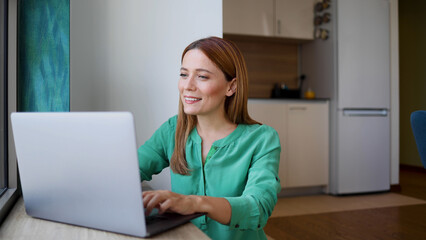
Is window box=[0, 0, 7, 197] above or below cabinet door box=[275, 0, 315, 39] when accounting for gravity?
below

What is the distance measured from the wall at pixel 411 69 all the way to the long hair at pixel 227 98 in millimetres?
5347

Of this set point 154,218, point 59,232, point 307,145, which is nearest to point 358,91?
point 307,145

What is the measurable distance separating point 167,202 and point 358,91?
3.71 metres

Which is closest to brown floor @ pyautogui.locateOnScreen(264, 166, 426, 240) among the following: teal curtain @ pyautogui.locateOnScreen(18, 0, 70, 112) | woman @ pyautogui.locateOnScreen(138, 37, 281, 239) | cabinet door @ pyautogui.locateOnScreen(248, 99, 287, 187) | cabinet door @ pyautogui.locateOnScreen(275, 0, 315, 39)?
cabinet door @ pyautogui.locateOnScreen(248, 99, 287, 187)

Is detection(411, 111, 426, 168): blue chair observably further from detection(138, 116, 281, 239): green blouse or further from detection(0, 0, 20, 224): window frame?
detection(0, 0, 20, 224): window frame

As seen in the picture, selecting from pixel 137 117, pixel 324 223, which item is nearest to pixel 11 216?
pixel 137 117

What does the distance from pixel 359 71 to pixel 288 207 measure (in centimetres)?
161

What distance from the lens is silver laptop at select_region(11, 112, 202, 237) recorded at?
0.62 meters

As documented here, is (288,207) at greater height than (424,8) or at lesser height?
lesser

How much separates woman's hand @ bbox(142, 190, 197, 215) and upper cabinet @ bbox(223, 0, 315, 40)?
337 cm

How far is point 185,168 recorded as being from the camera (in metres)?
1.12

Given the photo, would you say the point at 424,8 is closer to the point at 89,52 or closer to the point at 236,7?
the point at 236,7

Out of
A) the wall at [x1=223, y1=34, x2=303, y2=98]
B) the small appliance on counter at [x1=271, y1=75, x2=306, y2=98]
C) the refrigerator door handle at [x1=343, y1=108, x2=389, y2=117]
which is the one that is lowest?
the refrigerator door handle at [x1=343, y1=108, x2=389, y2=117]

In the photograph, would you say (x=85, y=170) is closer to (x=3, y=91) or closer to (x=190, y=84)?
(x=190, y=84)
